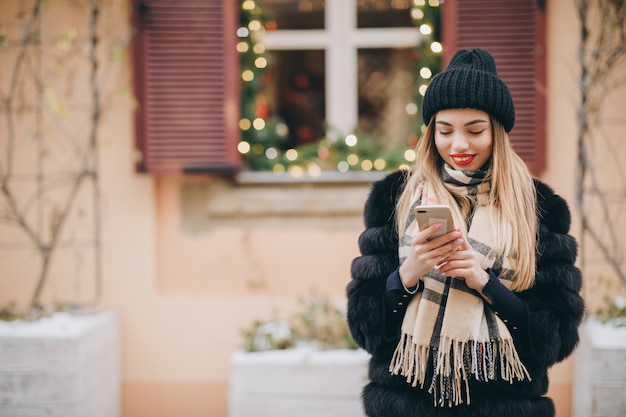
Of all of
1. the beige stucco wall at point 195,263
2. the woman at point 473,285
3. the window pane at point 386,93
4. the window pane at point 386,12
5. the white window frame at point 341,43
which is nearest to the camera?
the woman at point 473,285

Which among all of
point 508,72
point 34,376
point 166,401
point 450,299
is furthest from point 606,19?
point 34,376

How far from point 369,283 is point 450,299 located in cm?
26

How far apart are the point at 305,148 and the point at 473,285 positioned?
7.71ft

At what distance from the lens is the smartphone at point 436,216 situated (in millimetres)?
1710

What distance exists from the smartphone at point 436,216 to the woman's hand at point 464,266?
107 mm

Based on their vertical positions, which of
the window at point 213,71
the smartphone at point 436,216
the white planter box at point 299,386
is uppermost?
the window at point 213,71

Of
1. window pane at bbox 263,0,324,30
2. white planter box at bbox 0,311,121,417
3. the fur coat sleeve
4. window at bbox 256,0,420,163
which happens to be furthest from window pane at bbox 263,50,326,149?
the fur coat sleeve

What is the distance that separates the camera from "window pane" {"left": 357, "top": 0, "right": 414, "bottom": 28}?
181 inches

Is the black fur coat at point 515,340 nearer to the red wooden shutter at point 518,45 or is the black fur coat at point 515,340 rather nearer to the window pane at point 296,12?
the red wooden shutter at point 518,45

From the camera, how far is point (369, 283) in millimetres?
2053

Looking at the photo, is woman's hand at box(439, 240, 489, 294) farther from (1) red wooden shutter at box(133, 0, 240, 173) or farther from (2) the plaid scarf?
(1) red wooden shutter at box(133, 0, 240, 173)

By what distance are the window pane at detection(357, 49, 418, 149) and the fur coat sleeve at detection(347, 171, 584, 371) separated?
243 centimetres

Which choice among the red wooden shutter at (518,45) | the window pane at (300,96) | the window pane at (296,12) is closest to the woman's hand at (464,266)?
the red wooden shutter at (518,45)

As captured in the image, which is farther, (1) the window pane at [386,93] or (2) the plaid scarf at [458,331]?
(1) the window pane at [386,93]
